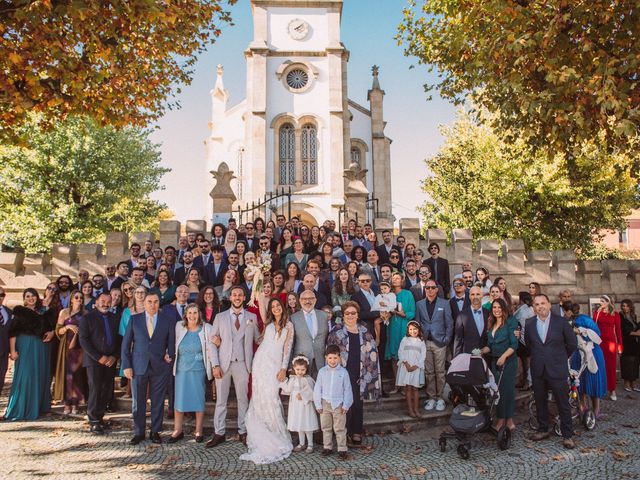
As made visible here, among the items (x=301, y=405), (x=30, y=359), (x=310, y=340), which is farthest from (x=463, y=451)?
(x=30, y=359)

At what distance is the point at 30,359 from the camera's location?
7727 mm

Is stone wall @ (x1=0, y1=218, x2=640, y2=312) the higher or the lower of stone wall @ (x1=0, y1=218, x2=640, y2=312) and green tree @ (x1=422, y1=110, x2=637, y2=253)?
the lower

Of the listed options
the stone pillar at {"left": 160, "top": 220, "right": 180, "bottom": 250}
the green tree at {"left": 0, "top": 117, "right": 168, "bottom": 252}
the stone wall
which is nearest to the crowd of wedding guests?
the stone pillar at {"left": 160, "top": 220, "right": 180, "bottom": 250}

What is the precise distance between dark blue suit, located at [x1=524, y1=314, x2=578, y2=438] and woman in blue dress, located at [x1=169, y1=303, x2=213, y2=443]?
4427mm

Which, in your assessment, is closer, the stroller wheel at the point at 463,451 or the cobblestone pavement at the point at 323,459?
the cobblestone pavement at the point at 323,459

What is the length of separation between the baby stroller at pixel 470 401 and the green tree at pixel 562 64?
14.0ft

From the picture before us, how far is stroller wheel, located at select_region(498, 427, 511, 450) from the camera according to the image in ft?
20.8

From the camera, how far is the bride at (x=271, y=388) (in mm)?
6227

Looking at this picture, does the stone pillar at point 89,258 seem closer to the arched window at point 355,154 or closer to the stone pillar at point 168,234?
the stone pillar at point 168,234

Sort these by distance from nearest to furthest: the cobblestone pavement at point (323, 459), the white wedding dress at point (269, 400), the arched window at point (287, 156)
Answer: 1. the cobblestone pavement at point (323, 459)
2. the white wedding dress at point (269, 400)
3. the arched window at point (287, 156)

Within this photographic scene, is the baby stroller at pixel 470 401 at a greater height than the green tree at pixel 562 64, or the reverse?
the green tree at pixel 562 64

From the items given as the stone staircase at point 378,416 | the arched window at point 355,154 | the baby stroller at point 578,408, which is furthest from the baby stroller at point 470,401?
the arched window at point 355,154

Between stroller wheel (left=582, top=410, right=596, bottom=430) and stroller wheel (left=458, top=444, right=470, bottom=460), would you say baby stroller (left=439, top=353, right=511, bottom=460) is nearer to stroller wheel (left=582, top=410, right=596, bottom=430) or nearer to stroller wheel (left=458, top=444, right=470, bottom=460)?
stroller wheel (left=458, top=444, right=470, bottom=460)

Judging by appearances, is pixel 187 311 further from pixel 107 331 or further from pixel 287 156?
pixel 287 156
